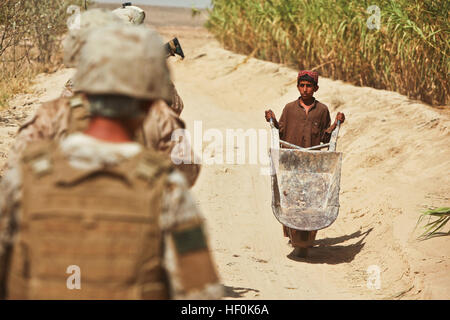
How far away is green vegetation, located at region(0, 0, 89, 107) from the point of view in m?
13.0

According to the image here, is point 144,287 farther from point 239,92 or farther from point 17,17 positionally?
point 239,92

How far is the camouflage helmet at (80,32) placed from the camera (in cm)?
370

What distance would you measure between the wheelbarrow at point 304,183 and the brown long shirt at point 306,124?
0.34ft

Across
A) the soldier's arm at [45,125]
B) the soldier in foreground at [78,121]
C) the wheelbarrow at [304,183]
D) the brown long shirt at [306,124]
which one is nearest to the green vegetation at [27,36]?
the brown long shirt at [306,124]

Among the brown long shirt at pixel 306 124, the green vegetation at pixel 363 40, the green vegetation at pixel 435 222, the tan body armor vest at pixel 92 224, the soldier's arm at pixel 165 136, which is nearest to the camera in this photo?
the tan body armor vest at pixel 92 224

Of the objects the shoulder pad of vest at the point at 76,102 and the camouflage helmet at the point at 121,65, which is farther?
the shoulder pad of vest at the point at 76,102

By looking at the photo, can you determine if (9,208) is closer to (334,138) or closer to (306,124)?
(334,138)

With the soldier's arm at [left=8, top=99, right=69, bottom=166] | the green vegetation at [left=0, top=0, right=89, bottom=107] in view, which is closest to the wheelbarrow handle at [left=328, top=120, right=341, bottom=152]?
the soldier's arm at [left=8, top=99, right=69, bottom=166]

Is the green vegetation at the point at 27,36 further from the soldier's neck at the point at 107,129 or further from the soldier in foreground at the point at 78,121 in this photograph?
the soldier's neck at the point at 107,129

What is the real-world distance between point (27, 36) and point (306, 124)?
1180cm


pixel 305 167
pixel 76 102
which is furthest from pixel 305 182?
pixel 76 102

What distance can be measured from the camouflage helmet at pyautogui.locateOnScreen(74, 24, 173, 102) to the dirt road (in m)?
3.76
